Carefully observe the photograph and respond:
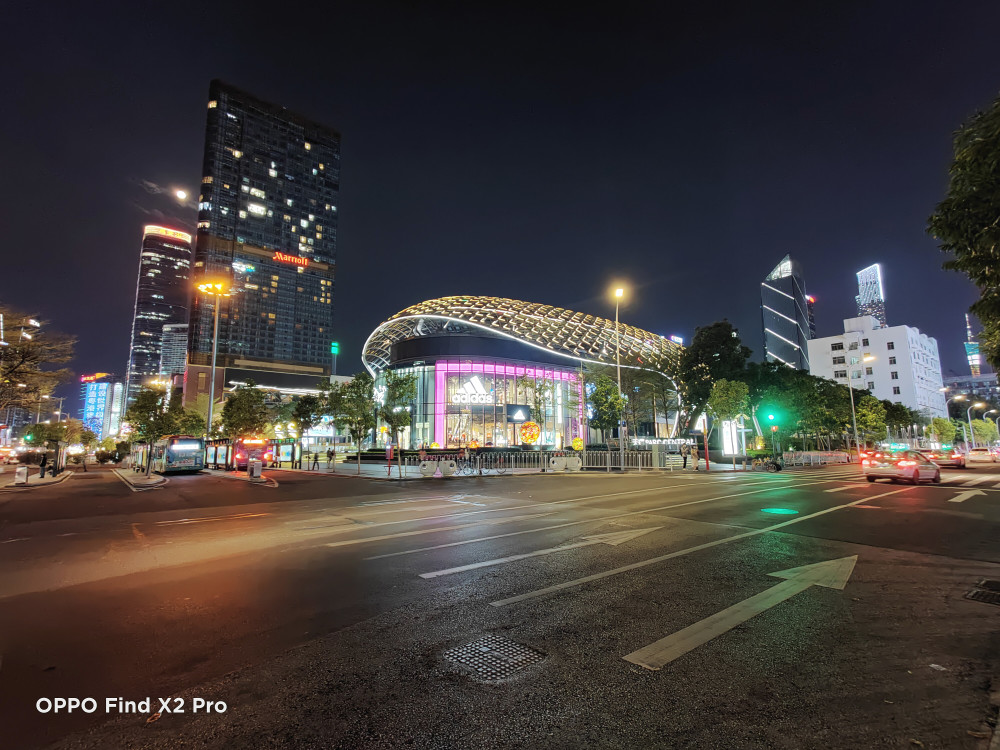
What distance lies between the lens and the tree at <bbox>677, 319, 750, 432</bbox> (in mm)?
47281

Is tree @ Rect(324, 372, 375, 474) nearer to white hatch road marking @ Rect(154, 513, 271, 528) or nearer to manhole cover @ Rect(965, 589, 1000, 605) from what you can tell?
white hatch road marking @ Rect(154, 513, 271, 528)

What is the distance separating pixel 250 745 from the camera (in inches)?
104

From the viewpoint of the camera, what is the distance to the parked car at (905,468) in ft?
66.1

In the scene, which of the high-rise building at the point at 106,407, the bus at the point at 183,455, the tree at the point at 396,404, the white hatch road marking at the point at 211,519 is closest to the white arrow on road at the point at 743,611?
the white hatch road marking at the point at 211,519

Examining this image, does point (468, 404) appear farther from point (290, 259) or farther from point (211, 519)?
point (290, 259)

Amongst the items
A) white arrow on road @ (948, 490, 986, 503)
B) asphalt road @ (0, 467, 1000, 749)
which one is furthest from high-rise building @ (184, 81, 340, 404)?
white arrow on road @ (948, 490, 986, 503)

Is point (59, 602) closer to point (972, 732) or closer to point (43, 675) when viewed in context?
point (43, 675)

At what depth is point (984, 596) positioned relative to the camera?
5.31 m

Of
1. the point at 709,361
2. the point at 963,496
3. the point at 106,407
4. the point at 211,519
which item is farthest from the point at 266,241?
the point at 963,496

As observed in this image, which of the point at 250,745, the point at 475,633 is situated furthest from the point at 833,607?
the point at 250,745

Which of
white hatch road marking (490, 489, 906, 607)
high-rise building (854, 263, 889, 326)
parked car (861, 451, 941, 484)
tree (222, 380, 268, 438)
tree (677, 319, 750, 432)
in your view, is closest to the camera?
white hatch road marking (490, 489, 906, 607)

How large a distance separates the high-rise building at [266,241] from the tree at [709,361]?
330 feet

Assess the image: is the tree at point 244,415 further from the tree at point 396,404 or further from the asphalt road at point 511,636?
the asphalt road at point 511,636

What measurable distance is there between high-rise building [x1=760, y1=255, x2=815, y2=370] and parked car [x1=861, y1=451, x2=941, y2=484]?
14184 centimetres
